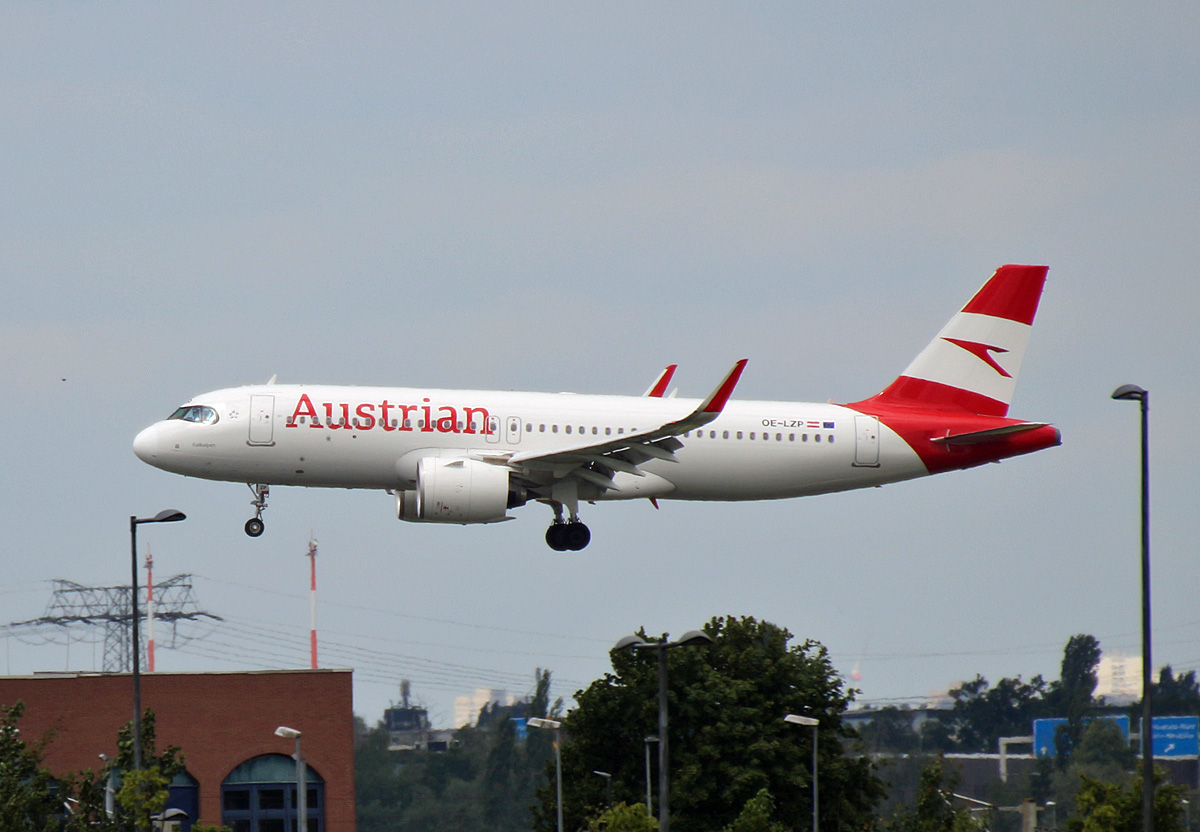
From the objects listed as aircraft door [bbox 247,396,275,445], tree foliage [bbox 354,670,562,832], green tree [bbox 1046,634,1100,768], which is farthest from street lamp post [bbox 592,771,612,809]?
green tree [bbox 1046,634,1100,768]

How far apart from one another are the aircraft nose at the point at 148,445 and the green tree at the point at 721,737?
2623 cm

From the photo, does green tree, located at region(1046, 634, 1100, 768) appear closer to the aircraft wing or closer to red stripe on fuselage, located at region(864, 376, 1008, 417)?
red stripe on fuselage, located at region(864, 376, 1008, 417)

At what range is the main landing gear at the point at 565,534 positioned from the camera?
48.3 metres

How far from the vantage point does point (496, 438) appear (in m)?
46.6

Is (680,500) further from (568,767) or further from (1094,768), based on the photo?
(1094,768)

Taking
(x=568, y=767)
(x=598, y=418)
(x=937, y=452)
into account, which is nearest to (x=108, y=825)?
(x=598, y=418)

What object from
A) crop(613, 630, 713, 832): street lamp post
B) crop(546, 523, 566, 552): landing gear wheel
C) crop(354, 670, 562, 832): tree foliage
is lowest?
crop(354, 670, 562, 832): tree foliage

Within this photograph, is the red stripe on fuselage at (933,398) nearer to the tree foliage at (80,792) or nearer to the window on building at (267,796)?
the tree foliage at (80,792)

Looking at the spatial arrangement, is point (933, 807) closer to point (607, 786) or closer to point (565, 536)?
point (607, 786)

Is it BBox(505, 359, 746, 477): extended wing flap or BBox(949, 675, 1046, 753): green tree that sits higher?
BBox(505, 359, 746, 477): extended wing flap

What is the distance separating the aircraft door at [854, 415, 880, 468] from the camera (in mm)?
49688

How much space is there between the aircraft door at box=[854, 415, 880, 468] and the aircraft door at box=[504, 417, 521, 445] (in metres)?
10.5

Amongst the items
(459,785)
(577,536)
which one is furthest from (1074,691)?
(577,536)

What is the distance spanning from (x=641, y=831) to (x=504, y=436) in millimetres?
11608
